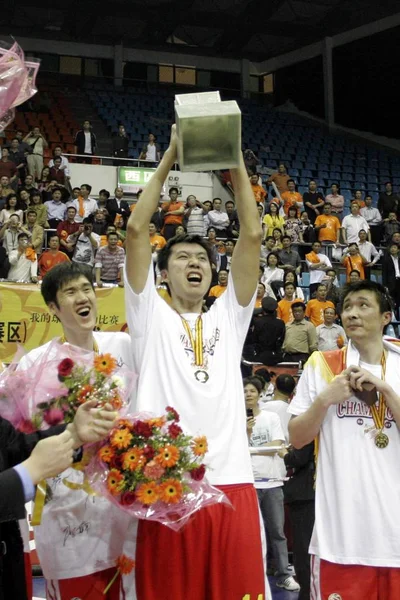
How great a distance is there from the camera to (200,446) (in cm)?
280

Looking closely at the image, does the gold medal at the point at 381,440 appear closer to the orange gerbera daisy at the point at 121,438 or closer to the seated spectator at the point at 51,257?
the orange gerbera daisy at the point at 121,438

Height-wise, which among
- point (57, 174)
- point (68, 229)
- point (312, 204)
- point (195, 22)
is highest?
point (195, 22)

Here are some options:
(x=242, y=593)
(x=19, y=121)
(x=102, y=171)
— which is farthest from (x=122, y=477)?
(x=19, y=121)

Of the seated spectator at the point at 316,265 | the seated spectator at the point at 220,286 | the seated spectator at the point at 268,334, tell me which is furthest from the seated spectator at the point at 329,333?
the seated spectator at the point at 316,265

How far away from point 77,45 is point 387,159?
10.8 m

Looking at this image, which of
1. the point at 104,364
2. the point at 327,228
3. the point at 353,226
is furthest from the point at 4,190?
the point at 104,364

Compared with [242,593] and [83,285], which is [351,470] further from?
[83,285]

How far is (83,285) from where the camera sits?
3607 millimetres

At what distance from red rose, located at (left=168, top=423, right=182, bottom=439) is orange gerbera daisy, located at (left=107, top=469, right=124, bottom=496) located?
222 millimetres

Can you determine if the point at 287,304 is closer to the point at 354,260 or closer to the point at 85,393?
the point at 354,260

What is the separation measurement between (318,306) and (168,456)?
32.4 feet

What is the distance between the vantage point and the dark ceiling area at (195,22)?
80.5 feet

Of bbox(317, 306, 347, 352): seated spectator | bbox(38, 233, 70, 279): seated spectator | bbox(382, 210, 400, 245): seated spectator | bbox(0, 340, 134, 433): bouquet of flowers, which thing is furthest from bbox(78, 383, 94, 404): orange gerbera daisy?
bbox(382, 210, 400, 245): seated spectator

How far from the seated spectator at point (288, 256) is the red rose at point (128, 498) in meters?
11.3
